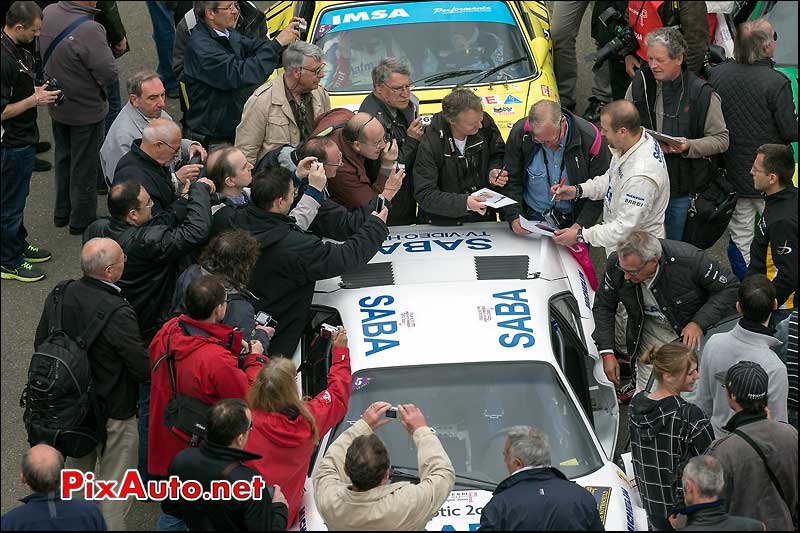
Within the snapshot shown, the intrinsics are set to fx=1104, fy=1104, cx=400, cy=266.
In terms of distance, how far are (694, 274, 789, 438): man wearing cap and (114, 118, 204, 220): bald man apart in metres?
2.95

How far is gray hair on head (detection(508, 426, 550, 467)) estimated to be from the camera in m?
4.52

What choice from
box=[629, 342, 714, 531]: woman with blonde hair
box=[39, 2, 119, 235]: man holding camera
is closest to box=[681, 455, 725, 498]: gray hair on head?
box=[629, 342, 714, 531]: woman with blonde hair

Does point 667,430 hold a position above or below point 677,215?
above

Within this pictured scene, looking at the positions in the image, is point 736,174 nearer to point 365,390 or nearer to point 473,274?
point 473,274

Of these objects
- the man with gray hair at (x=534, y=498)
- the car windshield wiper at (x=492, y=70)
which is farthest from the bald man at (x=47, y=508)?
the car windshield wiper at (x=492, y=70)

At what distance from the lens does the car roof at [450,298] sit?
5.56 m

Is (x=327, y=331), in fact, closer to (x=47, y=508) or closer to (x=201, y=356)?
(x=201, y=356)

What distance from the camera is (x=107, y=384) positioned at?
5520 mm

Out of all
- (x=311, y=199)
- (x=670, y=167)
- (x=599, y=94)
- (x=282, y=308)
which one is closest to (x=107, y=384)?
(x=282, y=308)

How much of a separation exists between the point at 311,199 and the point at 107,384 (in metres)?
1.54

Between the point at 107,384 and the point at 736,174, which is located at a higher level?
the point at 107,384

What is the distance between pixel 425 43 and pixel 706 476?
5.11m

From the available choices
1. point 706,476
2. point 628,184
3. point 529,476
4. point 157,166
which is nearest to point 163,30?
point 157,166

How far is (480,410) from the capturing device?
538 centimetres
